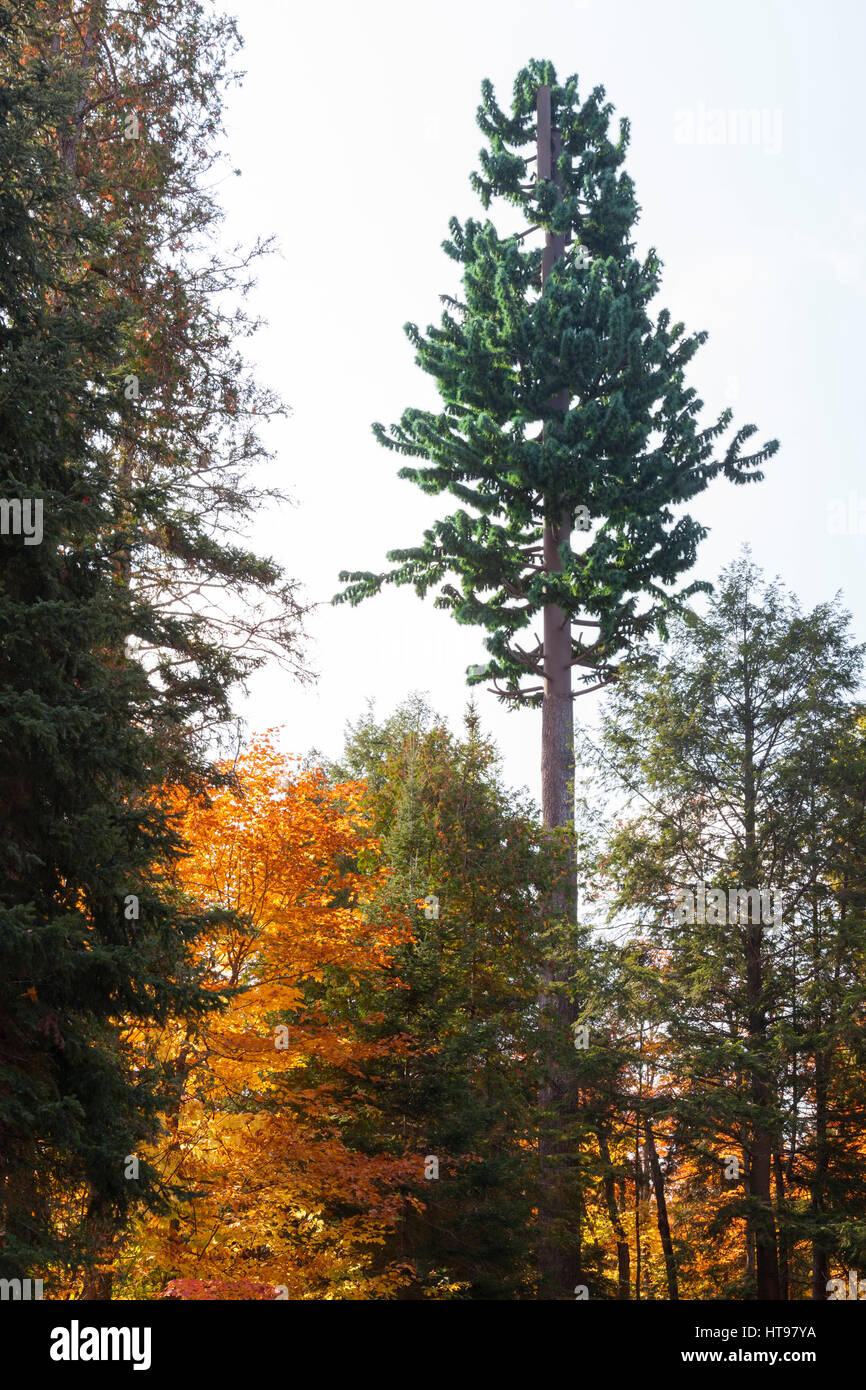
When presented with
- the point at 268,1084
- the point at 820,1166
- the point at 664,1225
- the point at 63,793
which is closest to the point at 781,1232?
the point at 820,1166

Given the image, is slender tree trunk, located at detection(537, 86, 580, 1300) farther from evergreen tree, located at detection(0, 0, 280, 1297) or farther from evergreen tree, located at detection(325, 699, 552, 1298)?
evergreen tree, located at detection(0, 0, 280, 1297)

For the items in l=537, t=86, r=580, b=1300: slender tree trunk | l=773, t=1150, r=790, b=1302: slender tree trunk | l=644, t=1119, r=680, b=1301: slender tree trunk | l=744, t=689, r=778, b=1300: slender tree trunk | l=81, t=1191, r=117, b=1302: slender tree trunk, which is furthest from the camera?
l=537, t=86, r=580, b=1300: slender tree trunk

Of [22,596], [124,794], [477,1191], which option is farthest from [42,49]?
[477,1191]

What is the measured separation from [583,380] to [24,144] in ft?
51.6

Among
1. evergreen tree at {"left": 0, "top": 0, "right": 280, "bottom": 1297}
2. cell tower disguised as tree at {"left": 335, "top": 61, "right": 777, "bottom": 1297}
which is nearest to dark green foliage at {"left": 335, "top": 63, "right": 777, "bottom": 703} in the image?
cell tower disguised as tree at {"left": 335, "top": 61, "right": 777, "bottom": 1297}

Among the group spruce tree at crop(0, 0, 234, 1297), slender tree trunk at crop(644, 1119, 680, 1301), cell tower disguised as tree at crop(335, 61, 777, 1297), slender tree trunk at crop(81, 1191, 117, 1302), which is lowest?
slender tree trunk at crop(644, 1119, 680, 1301)

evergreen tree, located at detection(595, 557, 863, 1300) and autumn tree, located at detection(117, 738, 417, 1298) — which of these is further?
evergreen tree, located at detection(595, 557, 863, 1300)

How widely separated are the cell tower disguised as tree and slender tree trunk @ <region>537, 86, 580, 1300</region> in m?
0.05

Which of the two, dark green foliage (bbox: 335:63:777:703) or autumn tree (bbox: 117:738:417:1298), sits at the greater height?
dark green foliage (bbox: 335:63:777:703)

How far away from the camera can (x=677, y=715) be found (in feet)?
62.6

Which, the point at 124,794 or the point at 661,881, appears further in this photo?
the point at 661,881

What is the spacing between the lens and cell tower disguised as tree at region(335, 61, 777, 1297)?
2384 cm

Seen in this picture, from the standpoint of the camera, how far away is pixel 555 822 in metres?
22.5
